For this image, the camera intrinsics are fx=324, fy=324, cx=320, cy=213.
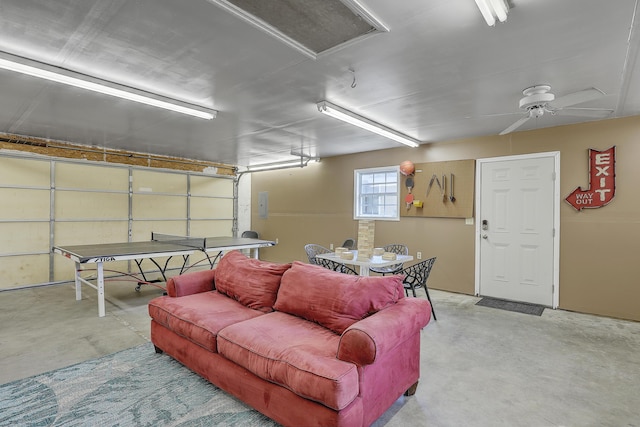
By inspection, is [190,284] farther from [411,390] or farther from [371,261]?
[411,390]

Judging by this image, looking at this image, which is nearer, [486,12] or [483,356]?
[486,12]

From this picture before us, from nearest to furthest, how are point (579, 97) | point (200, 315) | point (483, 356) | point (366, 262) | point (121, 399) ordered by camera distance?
point (121, 399) → point (200, 315) → point (579, 97) → point (483, 356) → point (366, 262)

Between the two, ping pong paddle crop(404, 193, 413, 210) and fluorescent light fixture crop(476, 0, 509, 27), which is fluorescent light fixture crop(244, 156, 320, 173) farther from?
fluorescent light fixture crop(476, 0, 509, 27)

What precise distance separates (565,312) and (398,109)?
144 inches

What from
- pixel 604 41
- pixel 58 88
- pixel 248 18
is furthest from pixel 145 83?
pixel 604 41

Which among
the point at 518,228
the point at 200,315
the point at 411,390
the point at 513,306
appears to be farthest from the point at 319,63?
the point at 513,306

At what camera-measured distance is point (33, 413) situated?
2.16 metres

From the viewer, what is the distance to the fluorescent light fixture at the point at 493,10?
1.96 m

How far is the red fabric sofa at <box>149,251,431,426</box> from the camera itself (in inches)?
70.9

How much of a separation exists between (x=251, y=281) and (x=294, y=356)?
1.21 meters

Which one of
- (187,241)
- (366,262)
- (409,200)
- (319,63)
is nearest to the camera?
(319,63)

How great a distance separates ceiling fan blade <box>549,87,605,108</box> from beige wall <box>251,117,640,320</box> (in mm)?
1805

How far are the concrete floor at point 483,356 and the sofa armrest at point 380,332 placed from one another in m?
0.59

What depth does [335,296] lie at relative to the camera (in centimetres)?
239
